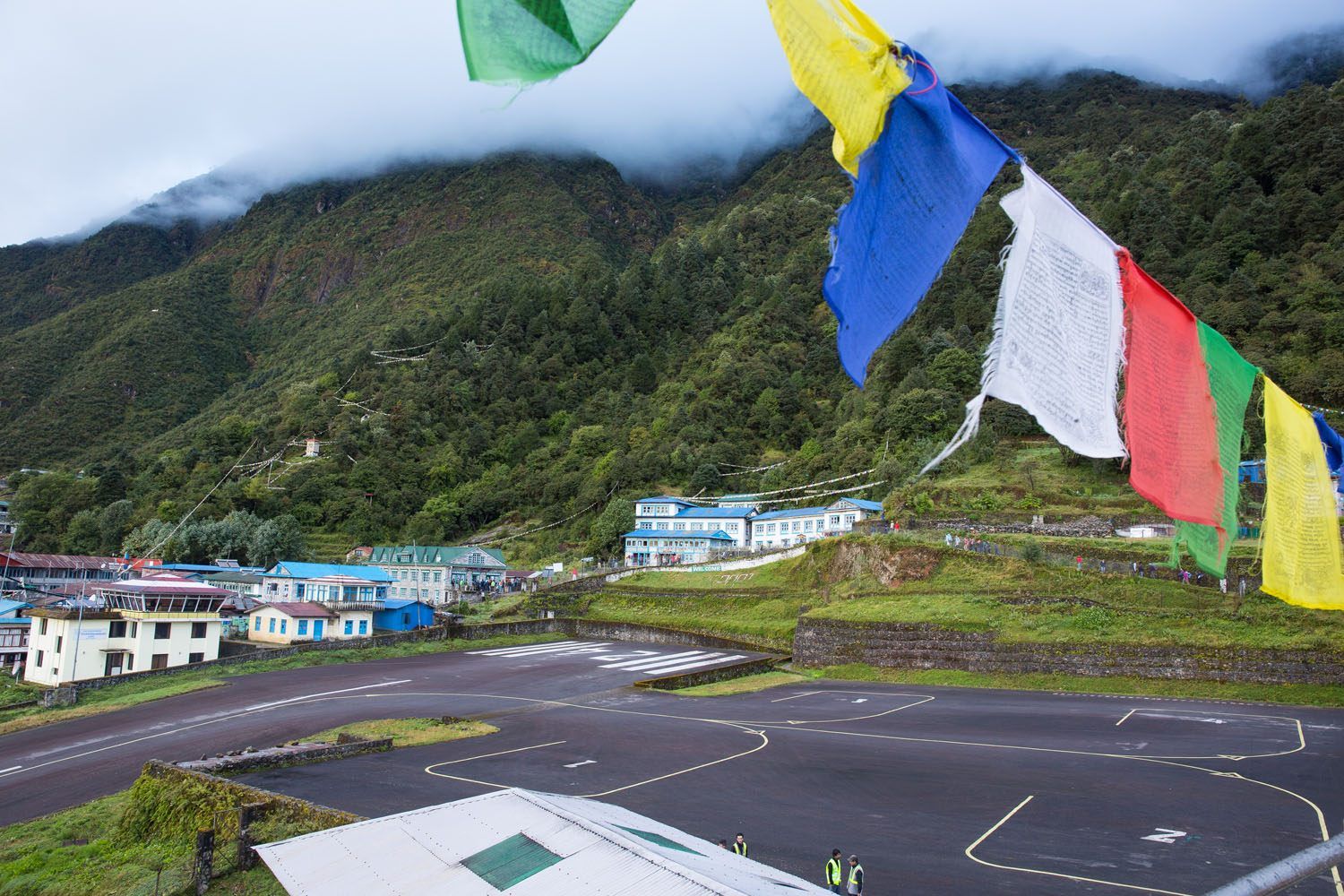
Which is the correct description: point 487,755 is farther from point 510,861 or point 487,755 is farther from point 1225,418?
point 1225,418

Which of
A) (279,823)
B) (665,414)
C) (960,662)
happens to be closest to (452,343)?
(665,414)

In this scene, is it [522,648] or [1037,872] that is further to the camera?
[522,648]

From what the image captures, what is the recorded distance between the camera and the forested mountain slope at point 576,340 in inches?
2114

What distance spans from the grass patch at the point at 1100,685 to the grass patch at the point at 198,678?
1663 centimetres

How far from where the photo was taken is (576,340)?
96.2m

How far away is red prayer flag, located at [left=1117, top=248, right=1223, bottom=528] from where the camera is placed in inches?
172

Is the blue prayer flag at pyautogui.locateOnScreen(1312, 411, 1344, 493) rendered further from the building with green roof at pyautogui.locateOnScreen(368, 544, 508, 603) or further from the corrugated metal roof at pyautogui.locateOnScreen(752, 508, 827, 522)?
the building with green roof at pyautogui.locateOnScreen(368, 544, 508, 603)

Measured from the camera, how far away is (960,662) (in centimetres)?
2472

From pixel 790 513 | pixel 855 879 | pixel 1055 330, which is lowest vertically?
pixel 855 879

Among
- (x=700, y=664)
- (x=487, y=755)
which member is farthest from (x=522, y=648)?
(x=487, y=755)

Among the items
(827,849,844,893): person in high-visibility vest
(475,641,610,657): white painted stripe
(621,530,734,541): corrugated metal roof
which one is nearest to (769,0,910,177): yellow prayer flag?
(827,849,844,893): person in high-visibility vest

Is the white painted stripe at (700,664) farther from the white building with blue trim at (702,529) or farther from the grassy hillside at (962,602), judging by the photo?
the white building with blue trim at (702,529)

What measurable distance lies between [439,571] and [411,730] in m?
37.0

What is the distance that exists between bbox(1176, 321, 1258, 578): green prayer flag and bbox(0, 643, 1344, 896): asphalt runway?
4885mm
